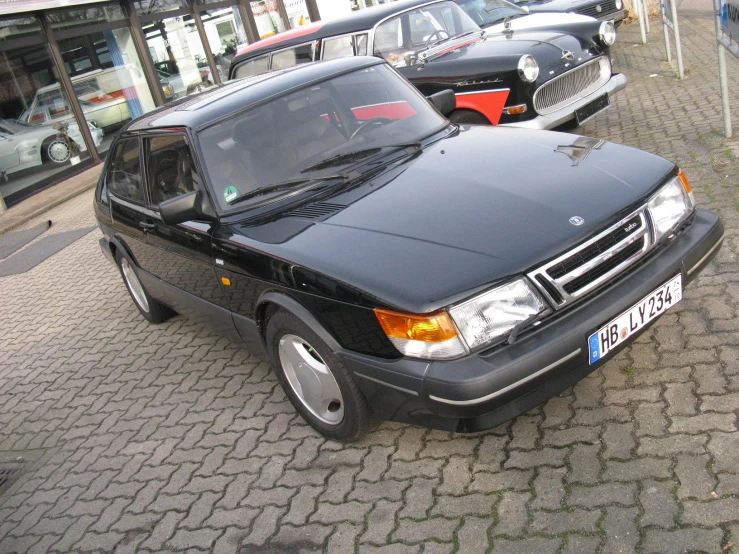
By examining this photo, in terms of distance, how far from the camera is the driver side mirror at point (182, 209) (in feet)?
12.1

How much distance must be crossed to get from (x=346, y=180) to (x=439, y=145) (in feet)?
2.15

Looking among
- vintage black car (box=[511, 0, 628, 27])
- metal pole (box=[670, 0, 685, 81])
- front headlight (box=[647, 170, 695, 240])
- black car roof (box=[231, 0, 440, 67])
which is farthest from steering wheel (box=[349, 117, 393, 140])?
vintage black car (box=[511, 0, 628, 27])

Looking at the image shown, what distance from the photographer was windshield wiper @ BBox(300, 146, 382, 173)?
12.8ft

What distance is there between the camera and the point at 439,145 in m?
4.12

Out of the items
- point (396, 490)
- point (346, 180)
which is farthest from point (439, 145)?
point (396, 490)

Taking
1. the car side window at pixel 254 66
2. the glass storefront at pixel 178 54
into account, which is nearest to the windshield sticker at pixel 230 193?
the car side window at pixel 254 66

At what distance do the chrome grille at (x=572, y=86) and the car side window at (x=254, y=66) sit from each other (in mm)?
3991

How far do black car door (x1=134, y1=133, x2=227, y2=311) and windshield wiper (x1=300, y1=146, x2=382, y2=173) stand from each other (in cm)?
62

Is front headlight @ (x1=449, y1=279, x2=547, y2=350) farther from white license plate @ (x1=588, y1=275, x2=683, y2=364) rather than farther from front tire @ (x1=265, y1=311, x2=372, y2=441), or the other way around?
front tire @ (x1=265, y1=311, x2=372, y2=441)

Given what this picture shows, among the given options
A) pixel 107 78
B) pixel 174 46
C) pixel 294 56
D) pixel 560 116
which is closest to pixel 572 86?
pixel 560 116

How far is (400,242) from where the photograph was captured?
307cm

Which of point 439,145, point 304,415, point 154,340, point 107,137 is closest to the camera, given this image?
point 304,415

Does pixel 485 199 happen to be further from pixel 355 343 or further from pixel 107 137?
pixel 107 137

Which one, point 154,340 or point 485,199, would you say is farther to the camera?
point 154,340
